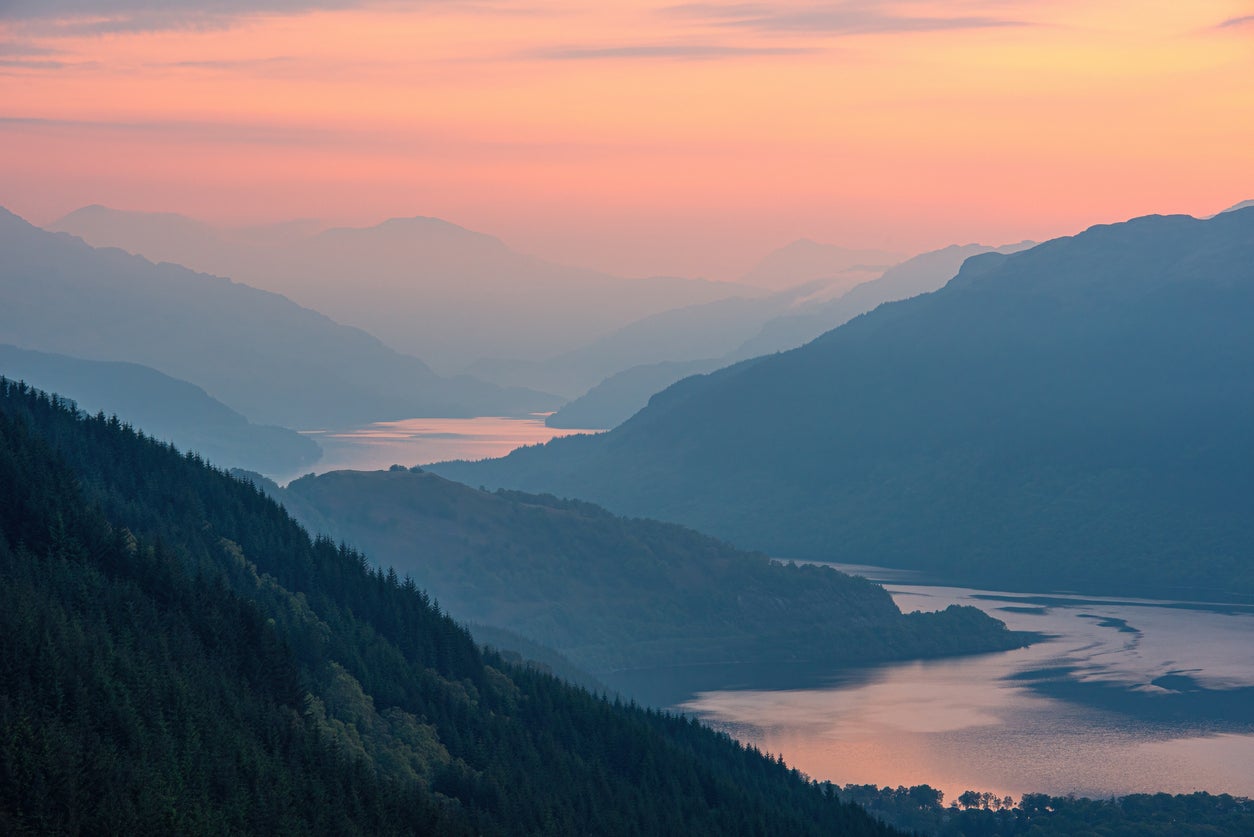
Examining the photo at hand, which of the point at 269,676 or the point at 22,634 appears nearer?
the point at 22,634

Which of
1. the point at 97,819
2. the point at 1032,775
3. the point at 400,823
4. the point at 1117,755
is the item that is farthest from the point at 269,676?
the point at 1117,755

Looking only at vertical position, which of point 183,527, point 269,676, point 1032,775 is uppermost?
point 183,527

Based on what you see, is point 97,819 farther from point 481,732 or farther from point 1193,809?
point 1193,809

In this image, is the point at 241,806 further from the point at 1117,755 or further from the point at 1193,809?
the point at 1117,755

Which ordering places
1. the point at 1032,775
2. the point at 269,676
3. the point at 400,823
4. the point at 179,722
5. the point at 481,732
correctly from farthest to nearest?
the point at 1032,775, the point at 481,732, the point at 269,676, the point at 400,823, the point at 179,722

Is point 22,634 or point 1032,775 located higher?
point 22,634

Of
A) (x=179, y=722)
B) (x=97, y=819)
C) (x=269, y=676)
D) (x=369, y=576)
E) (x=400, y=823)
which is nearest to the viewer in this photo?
(x=97, y=819)
